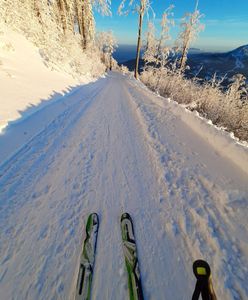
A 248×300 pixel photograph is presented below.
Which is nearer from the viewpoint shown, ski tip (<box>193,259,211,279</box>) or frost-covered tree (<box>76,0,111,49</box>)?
ski tip (<box>193,259,211,279</box>)

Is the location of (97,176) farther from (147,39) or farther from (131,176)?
(147,39)

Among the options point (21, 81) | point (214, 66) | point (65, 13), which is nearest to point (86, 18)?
point (65, 13)

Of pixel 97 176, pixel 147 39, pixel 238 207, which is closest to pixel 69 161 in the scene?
pixel 97 176

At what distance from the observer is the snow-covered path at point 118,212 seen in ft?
6.40

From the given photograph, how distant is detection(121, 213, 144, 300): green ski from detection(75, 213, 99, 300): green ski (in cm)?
36

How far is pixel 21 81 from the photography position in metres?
7.45

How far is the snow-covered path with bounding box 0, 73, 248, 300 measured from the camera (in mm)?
1950

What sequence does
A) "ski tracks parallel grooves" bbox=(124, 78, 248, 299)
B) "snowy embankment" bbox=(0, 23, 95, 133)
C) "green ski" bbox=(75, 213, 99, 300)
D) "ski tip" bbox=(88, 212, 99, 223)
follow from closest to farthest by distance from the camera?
"green ski" bbox=(75, 213, 99, 300)
"ski tracks parallel grooves" bbox=(124, 78, 248, 299)
"ski tip" bbox=(88, 212, 99, 223)
"snowy embankment" bbox=(0, 23, 95, 133)

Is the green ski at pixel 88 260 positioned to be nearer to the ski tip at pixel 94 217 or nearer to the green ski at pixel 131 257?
the ski tip at pixel 94 217

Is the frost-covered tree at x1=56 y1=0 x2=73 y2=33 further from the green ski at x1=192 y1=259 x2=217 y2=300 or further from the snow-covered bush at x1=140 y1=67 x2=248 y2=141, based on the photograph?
the green ski at x1=192 y1=259 x2=217 y2=300

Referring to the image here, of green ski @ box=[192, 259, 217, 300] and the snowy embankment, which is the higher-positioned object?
green ski @ box=[192, 259, 217, 300]

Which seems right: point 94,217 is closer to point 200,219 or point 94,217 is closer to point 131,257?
point 131,257

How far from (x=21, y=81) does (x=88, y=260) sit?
754cm

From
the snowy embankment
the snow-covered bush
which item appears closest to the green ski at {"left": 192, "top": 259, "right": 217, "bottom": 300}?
the snowy embankment
